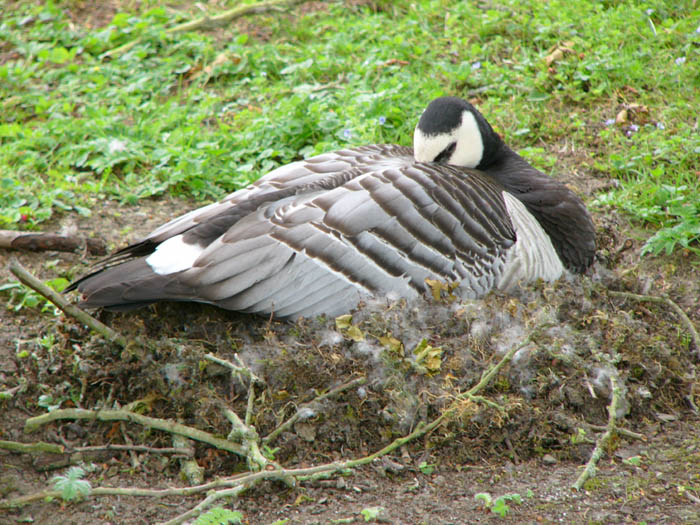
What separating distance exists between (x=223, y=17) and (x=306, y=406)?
515cm

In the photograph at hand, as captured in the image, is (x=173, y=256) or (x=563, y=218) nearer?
(x=173, y=256)

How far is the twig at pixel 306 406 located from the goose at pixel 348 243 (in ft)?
1.47

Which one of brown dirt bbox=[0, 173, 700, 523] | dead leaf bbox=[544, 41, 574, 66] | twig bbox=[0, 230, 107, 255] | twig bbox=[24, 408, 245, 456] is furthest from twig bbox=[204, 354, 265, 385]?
dead leaf bbox=[544, 41, 574, 66]

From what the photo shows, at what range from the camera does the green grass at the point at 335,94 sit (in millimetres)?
5461

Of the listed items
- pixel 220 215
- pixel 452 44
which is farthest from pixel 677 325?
pixel 452 44

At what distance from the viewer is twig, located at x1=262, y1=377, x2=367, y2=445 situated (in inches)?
130

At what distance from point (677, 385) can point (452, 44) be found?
3.86m

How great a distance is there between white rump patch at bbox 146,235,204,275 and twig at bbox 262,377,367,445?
3.00 feet

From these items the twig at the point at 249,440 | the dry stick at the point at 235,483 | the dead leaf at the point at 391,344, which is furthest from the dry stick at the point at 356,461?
the dead leaf at the point at 391,344

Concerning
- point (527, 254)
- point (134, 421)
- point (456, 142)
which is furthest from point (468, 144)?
point (134, 421)

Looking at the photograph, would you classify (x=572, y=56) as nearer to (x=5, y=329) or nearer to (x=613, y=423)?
(x=613, y=423)

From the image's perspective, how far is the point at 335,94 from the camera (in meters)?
6.12

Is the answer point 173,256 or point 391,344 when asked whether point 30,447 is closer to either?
point 173,256

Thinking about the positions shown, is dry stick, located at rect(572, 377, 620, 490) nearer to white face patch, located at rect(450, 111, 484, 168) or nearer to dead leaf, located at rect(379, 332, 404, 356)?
dead leaf, located at rect(379, 332, 404, 356)
